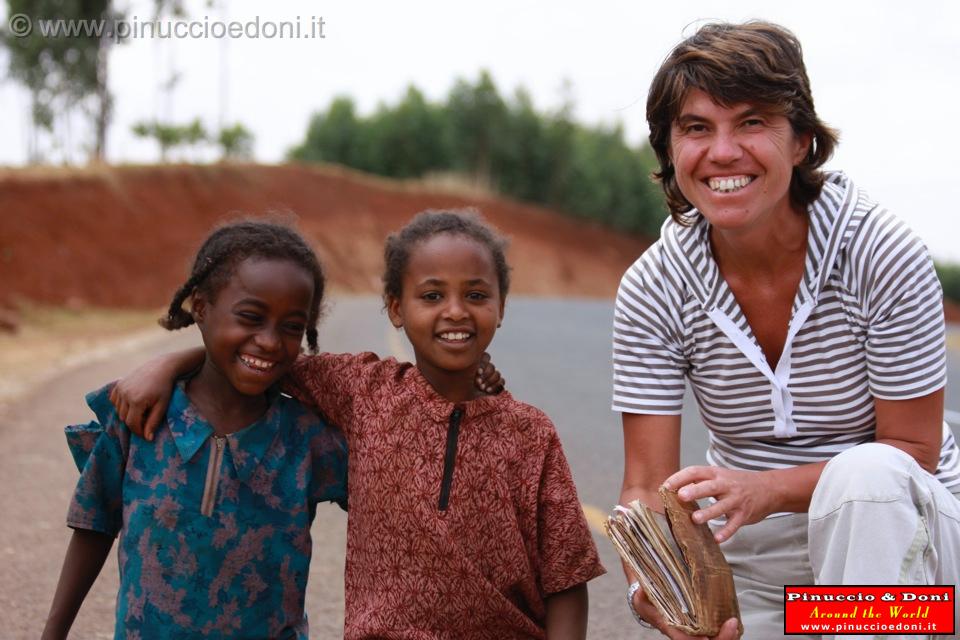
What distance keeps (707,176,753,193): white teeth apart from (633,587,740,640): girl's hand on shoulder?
1.09 meters

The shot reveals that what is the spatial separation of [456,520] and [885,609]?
3.40 feet

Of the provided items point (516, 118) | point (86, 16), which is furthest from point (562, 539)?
point (516, 118)

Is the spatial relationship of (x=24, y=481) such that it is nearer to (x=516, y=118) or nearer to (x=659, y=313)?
(x=659, y=313)

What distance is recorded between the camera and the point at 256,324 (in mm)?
2797

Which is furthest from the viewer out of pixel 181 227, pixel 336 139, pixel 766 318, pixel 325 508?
pixel 336 139

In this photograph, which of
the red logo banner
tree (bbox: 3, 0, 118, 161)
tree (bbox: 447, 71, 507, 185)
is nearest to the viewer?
the red logo banner

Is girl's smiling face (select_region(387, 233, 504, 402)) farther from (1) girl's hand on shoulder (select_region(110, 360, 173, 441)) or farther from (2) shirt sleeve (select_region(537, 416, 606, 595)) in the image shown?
(1) girl's hand on shoulder (select_region(110, 360, 173, 441))

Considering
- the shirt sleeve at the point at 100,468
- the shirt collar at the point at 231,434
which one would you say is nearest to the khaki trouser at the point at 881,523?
the shirt collar at the point at 231,434

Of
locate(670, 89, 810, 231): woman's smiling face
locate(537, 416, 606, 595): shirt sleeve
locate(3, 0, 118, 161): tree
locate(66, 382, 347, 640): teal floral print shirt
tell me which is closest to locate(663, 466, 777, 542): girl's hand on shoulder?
locate(537, 416, 606, 595): shirt sleeve

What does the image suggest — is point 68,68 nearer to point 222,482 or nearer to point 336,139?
point 336,139

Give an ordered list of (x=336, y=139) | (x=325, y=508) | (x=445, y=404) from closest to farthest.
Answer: (x=445, y=404) → (x=325, y=508) → (x=336, y=139)

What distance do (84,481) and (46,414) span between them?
5456 millimetres

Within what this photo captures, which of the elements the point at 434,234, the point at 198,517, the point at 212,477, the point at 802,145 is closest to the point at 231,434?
the point at 212,477

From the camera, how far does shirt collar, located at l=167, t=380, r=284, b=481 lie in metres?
2.74
